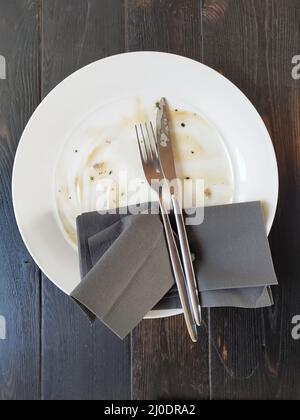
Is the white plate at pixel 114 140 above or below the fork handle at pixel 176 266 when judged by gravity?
above

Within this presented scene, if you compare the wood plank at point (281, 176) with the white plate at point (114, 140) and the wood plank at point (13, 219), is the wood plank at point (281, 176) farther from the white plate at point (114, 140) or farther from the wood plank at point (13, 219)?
the wood plank at point (13, 219)

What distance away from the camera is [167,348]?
0.52m

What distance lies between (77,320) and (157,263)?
15cm

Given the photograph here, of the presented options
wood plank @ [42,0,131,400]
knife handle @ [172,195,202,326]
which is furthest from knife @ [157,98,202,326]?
wood plank @ [42,0,131,400]

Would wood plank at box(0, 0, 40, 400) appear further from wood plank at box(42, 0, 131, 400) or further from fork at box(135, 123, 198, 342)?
fork at box(135, 123, 198, 342)

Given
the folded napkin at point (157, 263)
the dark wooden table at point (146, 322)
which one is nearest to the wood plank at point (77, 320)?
the dark wooden table at point (146, 322)

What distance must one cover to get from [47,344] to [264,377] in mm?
278

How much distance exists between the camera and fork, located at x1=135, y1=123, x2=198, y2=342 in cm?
44

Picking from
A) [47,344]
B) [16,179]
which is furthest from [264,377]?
[16,179]

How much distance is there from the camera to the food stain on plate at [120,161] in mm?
469

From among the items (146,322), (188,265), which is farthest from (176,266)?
(146,322)

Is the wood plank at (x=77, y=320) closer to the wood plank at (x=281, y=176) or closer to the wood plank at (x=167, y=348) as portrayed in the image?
the wood plank at (x=167, y=348)

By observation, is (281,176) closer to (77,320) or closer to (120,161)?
(120,161)
